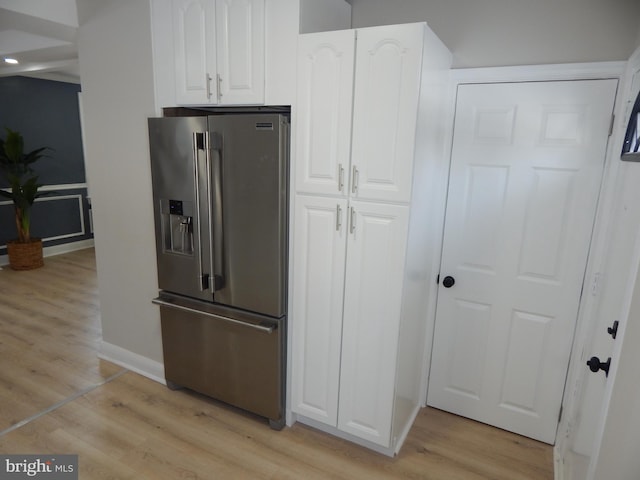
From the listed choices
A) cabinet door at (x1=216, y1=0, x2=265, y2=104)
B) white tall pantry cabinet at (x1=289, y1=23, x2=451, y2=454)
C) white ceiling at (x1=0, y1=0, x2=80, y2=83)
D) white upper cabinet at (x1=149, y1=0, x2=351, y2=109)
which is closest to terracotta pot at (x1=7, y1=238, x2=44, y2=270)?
white ceiling at (x1=0, y1=0, x2=80, y2=83)

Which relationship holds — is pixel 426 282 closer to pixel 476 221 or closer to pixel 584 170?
pixel 476 221

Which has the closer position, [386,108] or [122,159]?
[386,108]

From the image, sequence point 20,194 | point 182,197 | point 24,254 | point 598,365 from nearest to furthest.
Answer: point 598,365
point 182,197
point 20,194
point 24,254

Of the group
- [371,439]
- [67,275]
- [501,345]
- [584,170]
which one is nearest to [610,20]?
[584,170]

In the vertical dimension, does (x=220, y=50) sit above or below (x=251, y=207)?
above

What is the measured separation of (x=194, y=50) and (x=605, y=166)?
7.29 ft

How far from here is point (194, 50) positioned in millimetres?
2271

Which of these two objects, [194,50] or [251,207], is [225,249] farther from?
[194,50]

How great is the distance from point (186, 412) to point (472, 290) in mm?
1924

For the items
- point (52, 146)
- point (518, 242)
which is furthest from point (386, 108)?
point (52, 146)

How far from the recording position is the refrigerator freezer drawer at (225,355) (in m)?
2.35

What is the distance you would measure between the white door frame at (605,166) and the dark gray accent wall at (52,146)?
5622mm

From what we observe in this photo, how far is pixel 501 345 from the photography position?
2418 millimetres

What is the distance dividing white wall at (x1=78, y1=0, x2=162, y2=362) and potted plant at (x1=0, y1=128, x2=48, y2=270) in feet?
9.72
